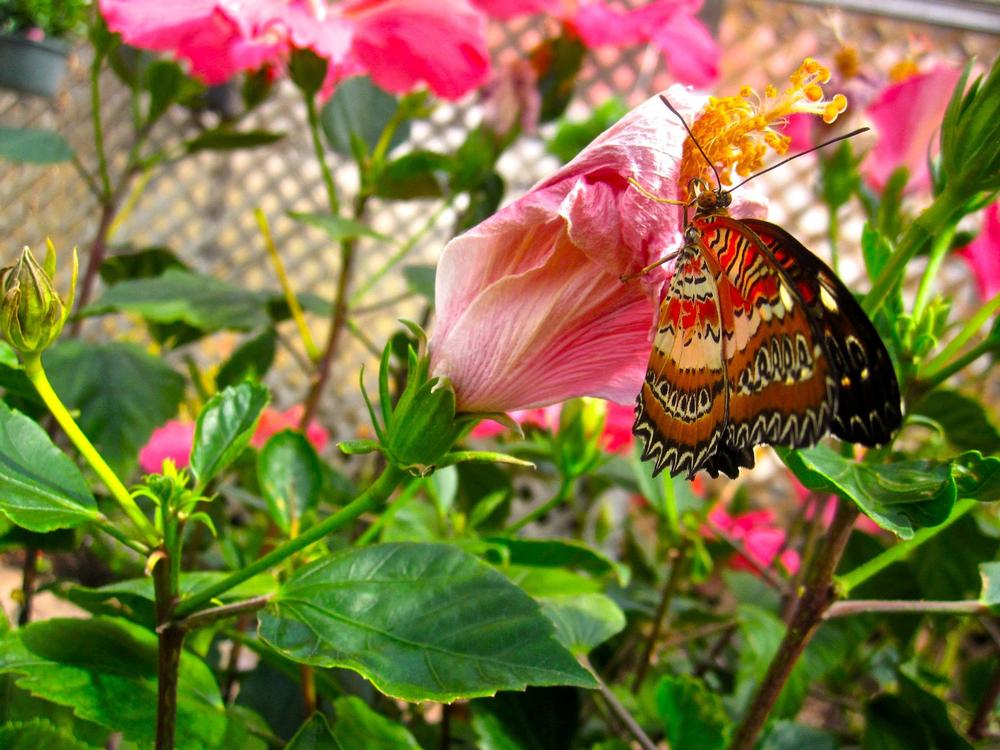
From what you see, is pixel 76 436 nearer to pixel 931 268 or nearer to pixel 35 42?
pixel 931 268

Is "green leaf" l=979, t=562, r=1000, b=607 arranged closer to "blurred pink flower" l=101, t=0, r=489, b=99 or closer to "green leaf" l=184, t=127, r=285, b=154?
"blurred pink flower" l=101, t=0, r=489, b=99

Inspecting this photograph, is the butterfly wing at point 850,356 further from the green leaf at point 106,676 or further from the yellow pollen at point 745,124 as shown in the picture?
the green leaf at point 106,676

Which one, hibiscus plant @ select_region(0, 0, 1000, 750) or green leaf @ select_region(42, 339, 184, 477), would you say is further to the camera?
green leaf @ select_region(42, 339, 184, 477)

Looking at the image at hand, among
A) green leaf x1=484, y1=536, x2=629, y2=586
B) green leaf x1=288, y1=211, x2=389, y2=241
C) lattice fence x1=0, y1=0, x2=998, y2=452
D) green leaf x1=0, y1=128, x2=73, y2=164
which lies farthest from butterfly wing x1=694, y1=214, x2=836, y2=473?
lattice fence x1=0, y1=0, x2=998, y2=452

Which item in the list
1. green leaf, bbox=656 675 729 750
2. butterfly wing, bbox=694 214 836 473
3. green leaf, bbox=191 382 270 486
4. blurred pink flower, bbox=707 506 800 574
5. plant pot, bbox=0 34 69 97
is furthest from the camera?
plant pot, bbox=0 34 69 97

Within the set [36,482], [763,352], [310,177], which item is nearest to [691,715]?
[763,352]
